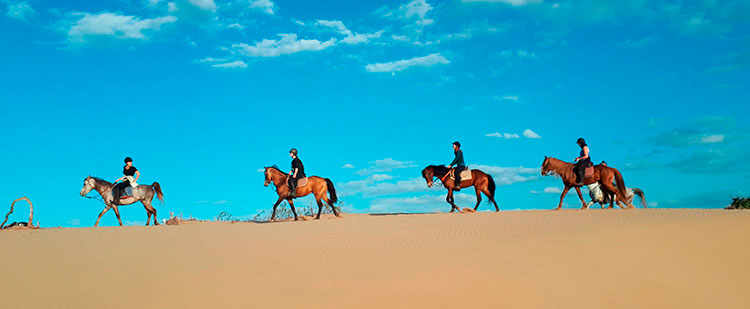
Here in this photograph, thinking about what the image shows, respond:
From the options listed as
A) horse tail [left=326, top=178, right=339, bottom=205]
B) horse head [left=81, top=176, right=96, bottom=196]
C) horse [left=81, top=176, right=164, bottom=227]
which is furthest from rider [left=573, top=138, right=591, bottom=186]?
horse head [left=81, top=176, right=96, bottom=196]

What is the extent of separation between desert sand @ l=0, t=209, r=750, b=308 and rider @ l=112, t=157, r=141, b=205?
517cm

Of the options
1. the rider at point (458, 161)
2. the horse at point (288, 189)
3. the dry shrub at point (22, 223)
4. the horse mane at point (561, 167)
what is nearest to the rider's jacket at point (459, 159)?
the rider at point (458, 161)

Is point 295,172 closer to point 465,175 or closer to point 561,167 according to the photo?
point 465,175

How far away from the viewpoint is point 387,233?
14133 millimetres

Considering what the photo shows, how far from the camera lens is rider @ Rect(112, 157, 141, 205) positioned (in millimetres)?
20219

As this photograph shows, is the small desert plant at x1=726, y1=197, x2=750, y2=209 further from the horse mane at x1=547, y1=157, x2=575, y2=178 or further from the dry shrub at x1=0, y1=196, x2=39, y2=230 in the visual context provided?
the dry shrub at x1=0, y1=196, x2=39, y2=230

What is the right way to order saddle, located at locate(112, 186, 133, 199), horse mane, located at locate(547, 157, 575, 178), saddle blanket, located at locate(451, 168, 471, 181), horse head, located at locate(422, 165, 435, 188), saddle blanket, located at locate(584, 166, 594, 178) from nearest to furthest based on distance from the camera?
saddle blanket, located at locate(584, 166, 594, 178)
saddle, located at locate(112, 186, 133, 199)
saddle blanket, located at locate(451, 168, 471, 181)
horse mane, located at locate(547, 157, 575, 178)
horse head, located at locate(422, 165, 435, 188)

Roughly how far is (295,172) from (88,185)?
7.51m

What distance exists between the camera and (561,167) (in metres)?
21.0

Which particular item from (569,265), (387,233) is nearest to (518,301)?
(569,265)

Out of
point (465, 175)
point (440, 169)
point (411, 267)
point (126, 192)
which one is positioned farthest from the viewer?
point (440, 169)

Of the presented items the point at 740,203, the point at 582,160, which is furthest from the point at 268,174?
the point at 740,203

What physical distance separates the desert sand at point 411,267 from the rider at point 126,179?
517 centimetres

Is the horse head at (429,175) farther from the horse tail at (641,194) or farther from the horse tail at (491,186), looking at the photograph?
the horse tail at (641,194)
